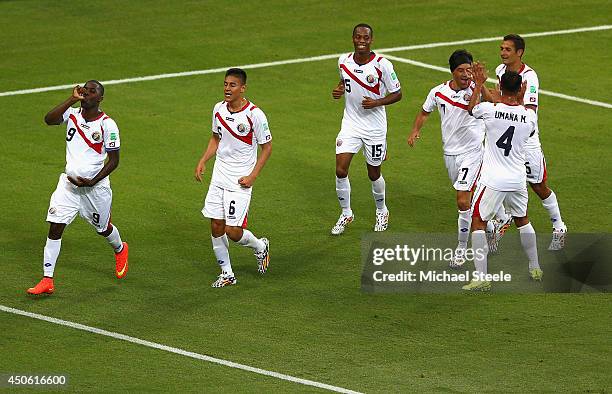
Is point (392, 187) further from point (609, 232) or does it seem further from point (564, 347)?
point (564, 347)

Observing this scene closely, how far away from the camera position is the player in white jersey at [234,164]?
1611 centimetres

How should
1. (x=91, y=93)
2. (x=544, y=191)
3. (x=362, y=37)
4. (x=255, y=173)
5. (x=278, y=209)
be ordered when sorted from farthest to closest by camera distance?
(x=278, y=209)
(x=362, y=37)
(x=544, y=191)
(x=255, y=173)
(x=91, y=93)

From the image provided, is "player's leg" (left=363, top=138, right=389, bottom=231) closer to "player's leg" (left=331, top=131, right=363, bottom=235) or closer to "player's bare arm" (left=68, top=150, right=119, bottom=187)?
"player's leg" (left=331, top=131, right=363, bottom=235)

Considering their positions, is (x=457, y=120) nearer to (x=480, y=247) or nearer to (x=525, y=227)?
(x=525, y=227)

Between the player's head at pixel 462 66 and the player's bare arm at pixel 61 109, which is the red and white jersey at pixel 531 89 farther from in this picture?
the player's bare arm at pixel 61 109

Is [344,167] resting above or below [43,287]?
above

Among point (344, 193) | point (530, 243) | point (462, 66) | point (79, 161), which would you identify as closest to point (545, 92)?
point (344, 193)

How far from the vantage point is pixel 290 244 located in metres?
18.2

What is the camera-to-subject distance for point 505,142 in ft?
52.0

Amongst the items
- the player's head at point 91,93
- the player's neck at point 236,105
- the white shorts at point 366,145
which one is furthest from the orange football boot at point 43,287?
the white shorts at point 366,145

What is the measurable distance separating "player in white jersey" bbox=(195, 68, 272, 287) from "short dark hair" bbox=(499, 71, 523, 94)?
290 centimetres

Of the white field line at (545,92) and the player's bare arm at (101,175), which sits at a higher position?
the white field line at (545,92)

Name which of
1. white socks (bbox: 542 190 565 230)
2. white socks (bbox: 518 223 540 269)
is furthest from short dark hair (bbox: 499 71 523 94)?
white socks (bbox: 542 190 565 230)

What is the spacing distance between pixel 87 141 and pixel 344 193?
4.18 meters
